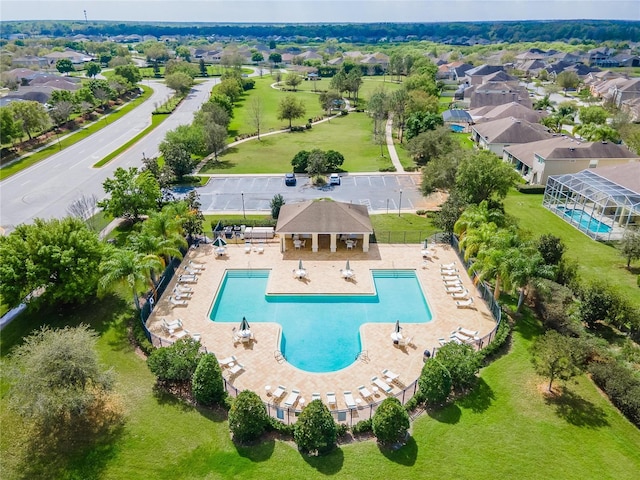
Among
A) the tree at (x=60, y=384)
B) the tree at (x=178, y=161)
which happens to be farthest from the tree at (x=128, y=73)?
the tree at (x=60, y=384)

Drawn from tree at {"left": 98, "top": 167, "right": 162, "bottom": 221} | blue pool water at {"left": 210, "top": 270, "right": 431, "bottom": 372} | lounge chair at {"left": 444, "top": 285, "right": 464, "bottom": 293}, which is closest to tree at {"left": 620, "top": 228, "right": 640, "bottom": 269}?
lounge chair at {"left": 444, "top": 285, "right": 464, "bottom": 293}

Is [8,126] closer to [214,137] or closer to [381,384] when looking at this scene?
[214,137]

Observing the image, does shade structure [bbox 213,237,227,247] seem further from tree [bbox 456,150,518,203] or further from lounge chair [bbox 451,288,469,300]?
tree [bbox 456,150,518,203]

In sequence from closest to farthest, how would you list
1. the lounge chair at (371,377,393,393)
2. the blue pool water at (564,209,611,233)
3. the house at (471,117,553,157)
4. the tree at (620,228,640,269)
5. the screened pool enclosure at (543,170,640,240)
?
the lounge chair at (371,377,393,393)
the tree at (620,228,640,269)
the screened pool enclosure at (543,170,640,240)
the blue pool water at (564,209,611,233)
the house at (471,117,553,157)

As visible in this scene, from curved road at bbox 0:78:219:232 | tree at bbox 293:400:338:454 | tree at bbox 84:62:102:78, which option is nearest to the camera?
tree at bbox 293:400:338:454

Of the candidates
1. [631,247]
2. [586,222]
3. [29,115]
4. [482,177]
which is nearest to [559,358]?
[631,247]

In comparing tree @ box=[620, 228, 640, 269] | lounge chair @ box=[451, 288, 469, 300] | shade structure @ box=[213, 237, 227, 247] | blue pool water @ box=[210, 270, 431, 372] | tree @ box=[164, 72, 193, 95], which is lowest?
blue pool water @ box=[210, 270, 431, 372]

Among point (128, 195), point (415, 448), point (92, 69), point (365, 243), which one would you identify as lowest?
point (415, 448)
